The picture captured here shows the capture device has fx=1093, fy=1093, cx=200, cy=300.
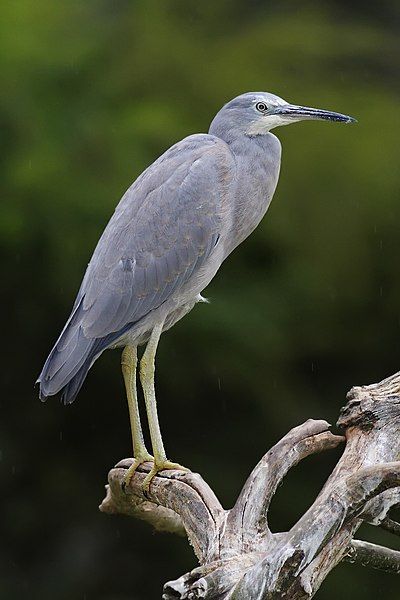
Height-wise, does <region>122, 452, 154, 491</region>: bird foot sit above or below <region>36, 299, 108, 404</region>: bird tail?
below

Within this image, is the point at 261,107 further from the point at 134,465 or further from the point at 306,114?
the point at 134,465

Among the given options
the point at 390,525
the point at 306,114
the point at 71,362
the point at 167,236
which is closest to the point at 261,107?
the point at 306,114

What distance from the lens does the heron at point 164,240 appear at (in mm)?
2857

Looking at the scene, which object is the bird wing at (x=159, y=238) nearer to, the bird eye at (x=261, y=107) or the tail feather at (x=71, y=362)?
the tail feather at (x=71, y=362)

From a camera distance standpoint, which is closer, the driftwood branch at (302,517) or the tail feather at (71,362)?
the driftwood branch at (302,517)

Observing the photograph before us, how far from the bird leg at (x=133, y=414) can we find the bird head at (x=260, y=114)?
0.70 metres

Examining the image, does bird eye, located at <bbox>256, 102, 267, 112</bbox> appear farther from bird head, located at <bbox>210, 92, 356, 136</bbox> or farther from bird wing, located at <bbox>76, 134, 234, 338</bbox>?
bird wing, located at <bbox>76, 134, 234, 338</bbox>

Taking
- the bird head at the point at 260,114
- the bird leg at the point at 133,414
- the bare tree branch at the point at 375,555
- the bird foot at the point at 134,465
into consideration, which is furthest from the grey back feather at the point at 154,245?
the bare tree branch at the point at 375,555

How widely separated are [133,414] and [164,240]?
1.67 ft

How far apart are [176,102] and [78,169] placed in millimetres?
546

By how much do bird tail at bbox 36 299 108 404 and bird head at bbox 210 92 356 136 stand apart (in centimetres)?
70

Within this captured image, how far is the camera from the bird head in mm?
2887

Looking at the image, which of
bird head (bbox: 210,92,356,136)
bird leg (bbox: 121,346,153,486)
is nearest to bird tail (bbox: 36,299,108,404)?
bird leg (bbox: 121,346,153,486)

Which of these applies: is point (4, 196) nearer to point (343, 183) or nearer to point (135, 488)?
point (343, 183)
